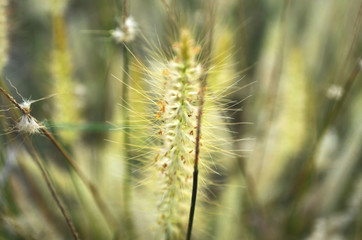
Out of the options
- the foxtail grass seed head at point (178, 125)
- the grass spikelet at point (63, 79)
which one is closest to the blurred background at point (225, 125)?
the grass spikelet at point (63, 79)

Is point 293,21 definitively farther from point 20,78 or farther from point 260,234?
point 20,78

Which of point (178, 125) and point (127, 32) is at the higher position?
point (127, 32)

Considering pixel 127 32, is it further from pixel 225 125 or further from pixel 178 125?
pixel 225 125

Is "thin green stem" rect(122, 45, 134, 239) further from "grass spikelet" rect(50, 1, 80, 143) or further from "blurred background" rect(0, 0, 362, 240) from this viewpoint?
"grass spikelet" rect(50, 1, 80, 143)

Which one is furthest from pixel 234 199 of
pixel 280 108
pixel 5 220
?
pixel 5 220

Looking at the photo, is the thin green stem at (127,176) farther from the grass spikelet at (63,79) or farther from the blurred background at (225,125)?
the grass spikelet at (63,79)

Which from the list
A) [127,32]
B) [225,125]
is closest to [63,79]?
[127,32]
